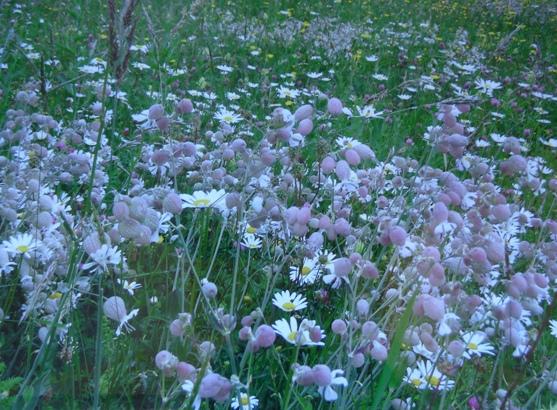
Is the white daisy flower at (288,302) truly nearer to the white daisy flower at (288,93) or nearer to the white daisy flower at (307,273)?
the white daisy flower at (307,273)

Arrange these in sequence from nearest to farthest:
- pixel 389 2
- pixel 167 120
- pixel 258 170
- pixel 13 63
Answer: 1. pixel 167 120
2. pixel 258 170
3. pixel 13 63
4. pixel 389 2

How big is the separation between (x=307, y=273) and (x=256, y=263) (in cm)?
29

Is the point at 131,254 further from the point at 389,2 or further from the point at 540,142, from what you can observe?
the point at 389,2

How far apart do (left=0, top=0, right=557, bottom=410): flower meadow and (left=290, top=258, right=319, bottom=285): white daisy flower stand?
0.05 feet

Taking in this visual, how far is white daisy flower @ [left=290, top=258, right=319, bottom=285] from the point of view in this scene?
253cm

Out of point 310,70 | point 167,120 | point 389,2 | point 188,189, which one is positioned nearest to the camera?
point 167,120

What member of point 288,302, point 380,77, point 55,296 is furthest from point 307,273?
point 380,77

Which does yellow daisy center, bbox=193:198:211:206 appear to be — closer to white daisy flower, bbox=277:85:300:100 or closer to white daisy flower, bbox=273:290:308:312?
white daisy flower, bbox=273:290:308:312

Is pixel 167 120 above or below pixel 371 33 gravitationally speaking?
above

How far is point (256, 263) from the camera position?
2773 mm

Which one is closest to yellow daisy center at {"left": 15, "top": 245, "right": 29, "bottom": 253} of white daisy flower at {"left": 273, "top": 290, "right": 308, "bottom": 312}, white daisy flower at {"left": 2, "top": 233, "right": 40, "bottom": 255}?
white daisy flower at {"left": 2, "top": 233, "right": 40, "bottom": 255}

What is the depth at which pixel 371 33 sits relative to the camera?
8359mm

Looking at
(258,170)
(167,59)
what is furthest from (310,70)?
(258,170)

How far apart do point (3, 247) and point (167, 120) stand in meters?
0.51
